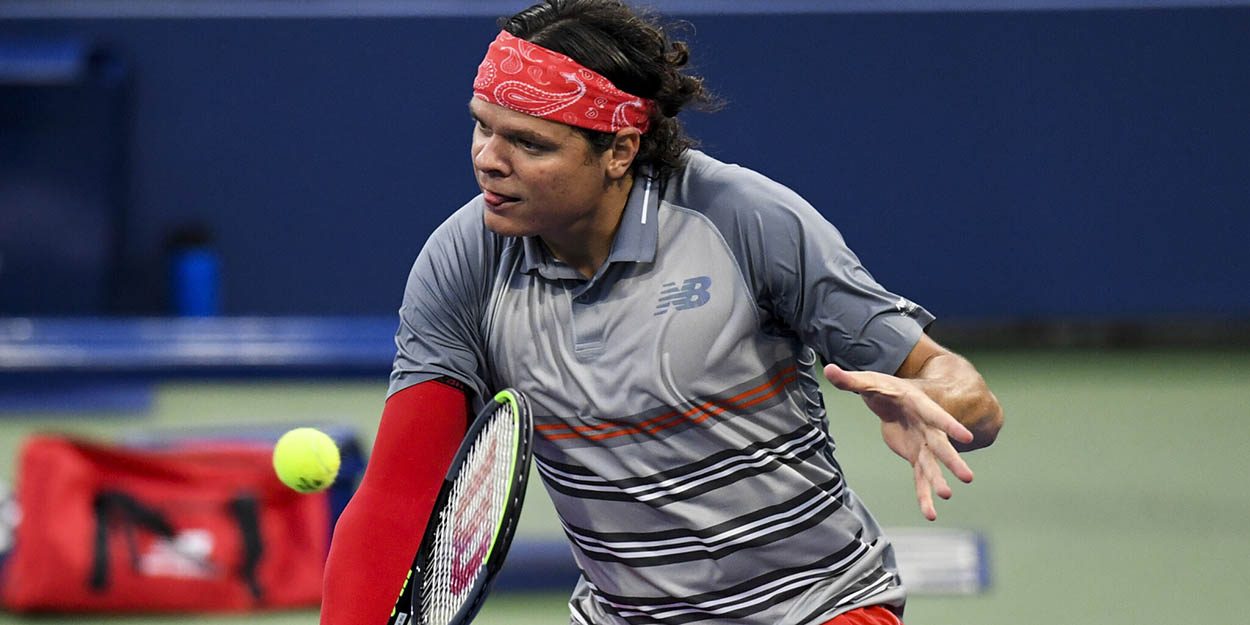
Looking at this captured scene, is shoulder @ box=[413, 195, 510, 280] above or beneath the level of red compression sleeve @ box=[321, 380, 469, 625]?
above

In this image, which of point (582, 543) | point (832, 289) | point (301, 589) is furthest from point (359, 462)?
point (832, 289)

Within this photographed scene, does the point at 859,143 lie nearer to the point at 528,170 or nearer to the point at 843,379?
the point at 528,170

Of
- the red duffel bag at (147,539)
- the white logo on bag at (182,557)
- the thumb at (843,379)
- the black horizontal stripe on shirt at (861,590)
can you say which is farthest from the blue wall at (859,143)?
the thumb at (843,379)

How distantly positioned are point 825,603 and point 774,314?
0.44m

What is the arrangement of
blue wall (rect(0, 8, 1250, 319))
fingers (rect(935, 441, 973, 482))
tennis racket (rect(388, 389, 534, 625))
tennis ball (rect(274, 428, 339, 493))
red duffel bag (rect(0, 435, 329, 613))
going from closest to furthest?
1. fingers (rect(935, 441, 973, 482))
2. tennis racket (rect(388, 389, 534, 625))
3. tennis ball (rect(274, 428, 339, 493))
4. red duffel bag (rect(0, 435, 329, 613))
5. blue wall (rect(0, 8, 1250, 319))

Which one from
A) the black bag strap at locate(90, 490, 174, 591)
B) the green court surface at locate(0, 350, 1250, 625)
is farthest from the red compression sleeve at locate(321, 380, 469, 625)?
the black bag strap at locate(90, 490, 174, 591)

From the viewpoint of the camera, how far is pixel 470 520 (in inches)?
90.7

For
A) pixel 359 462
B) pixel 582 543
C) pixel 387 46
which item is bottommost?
pixel 359 462

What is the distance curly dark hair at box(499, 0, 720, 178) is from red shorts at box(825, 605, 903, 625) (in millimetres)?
718

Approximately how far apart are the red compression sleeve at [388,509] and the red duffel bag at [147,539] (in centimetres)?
230

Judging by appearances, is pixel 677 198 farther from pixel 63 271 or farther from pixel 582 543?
pixel 63 271

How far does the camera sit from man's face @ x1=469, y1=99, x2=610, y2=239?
7.55 feet

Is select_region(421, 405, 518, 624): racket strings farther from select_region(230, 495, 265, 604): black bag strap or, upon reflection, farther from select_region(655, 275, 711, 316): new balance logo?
select_region(230, 495, 265, 604): black bag strap

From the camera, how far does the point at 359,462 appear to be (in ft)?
Answer: 17.0
